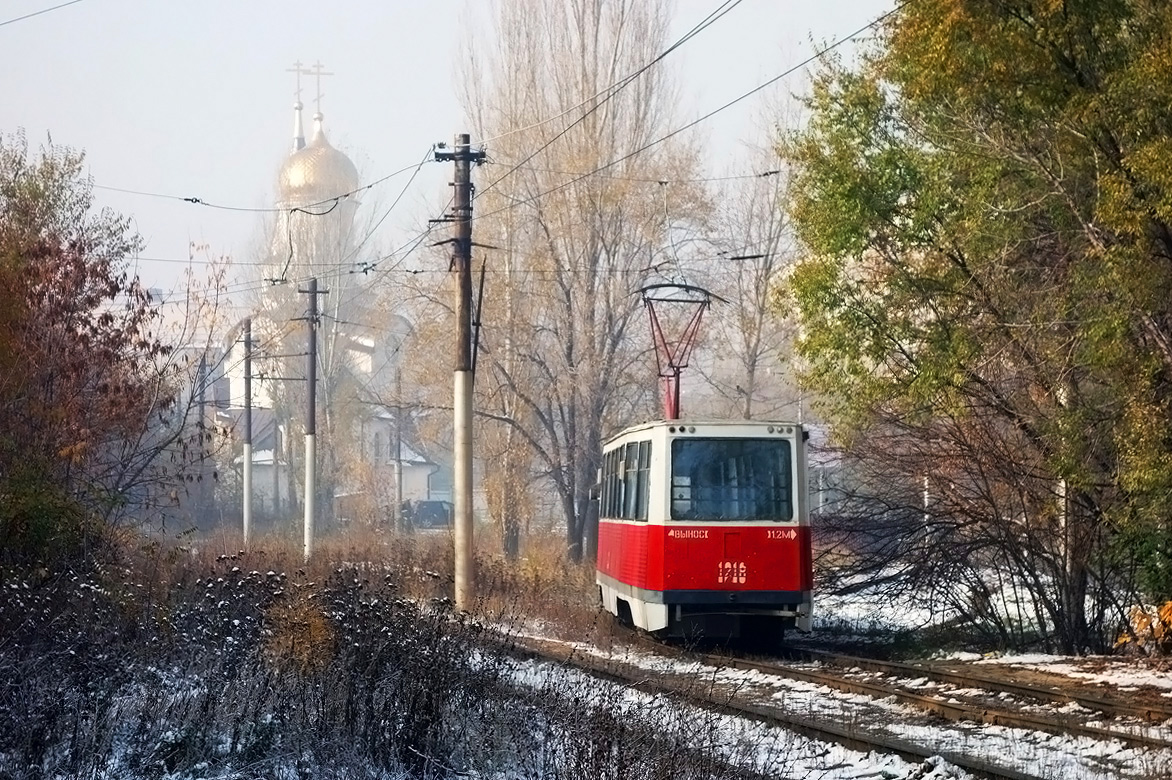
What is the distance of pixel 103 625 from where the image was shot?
11000 millimetres

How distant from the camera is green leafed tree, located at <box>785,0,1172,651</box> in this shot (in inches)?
535

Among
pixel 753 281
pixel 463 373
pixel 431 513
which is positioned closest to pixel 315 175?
pixel 431 513

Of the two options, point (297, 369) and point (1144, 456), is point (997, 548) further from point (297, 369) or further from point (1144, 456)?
point (297, 369)

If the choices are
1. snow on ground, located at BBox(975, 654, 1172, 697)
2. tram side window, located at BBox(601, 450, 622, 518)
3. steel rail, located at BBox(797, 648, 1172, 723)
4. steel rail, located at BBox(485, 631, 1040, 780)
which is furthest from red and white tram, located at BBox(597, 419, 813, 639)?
snow on ground, located at BBox(975, 654, 1172, 697)

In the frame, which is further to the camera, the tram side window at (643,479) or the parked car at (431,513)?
the parked car at (431,513)

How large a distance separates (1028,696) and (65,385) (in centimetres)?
1131

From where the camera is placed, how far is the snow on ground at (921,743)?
9305 millimetres

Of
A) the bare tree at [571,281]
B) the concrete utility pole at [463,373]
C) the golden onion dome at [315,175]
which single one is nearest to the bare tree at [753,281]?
the bare tree at [571,281]

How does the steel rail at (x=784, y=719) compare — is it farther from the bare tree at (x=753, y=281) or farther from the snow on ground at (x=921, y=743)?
the bare tree at (x=753, y=281)

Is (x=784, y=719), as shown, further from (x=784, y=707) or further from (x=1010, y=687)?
(x=1010, y=687)

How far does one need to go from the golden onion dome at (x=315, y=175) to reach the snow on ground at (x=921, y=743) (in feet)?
221

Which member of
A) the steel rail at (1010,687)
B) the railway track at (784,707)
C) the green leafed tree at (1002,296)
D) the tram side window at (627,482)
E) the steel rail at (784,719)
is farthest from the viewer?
the tram side window at (627,482)

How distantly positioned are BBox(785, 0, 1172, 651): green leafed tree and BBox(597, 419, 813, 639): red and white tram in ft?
4.08

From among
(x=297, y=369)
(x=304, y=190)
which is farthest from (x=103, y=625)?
(x=304, y=190)
